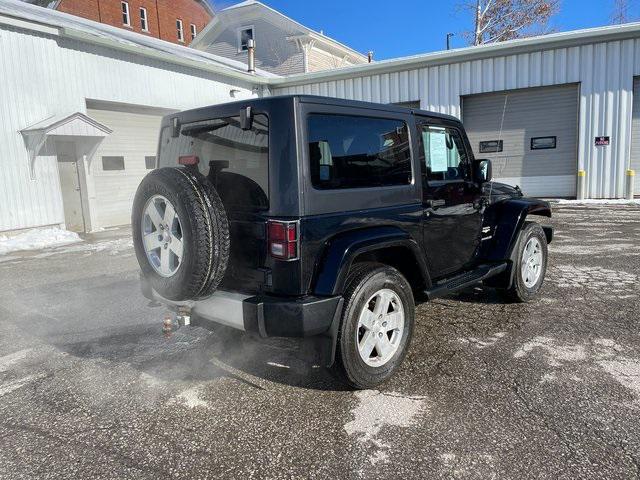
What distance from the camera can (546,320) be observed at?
4.63 metres

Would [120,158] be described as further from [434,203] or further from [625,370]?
[625,370]

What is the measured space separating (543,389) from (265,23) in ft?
86.9

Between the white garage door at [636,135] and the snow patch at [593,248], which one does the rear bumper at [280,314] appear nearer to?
the snow patch at [593,248]

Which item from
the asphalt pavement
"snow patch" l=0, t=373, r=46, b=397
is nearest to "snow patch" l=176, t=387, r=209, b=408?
the asphalt pavement

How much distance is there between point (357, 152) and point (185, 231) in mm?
1292

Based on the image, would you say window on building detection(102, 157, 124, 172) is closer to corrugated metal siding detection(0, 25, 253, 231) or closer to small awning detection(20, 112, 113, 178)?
small awning detection(20, 112, 113, 178)

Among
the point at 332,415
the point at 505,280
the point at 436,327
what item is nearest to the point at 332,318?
the point at 332,415

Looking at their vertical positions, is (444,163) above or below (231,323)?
above

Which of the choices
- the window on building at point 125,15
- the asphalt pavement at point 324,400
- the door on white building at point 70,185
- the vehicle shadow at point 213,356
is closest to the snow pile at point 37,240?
the door on white building at point 70,185

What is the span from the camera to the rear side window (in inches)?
123

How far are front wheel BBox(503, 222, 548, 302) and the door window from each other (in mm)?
1049

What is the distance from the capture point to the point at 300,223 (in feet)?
9.68

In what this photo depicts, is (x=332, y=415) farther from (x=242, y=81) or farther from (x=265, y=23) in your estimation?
(x=265, y=23)

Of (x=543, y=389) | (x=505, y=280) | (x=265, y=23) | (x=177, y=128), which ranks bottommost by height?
(x=543, y=389)
